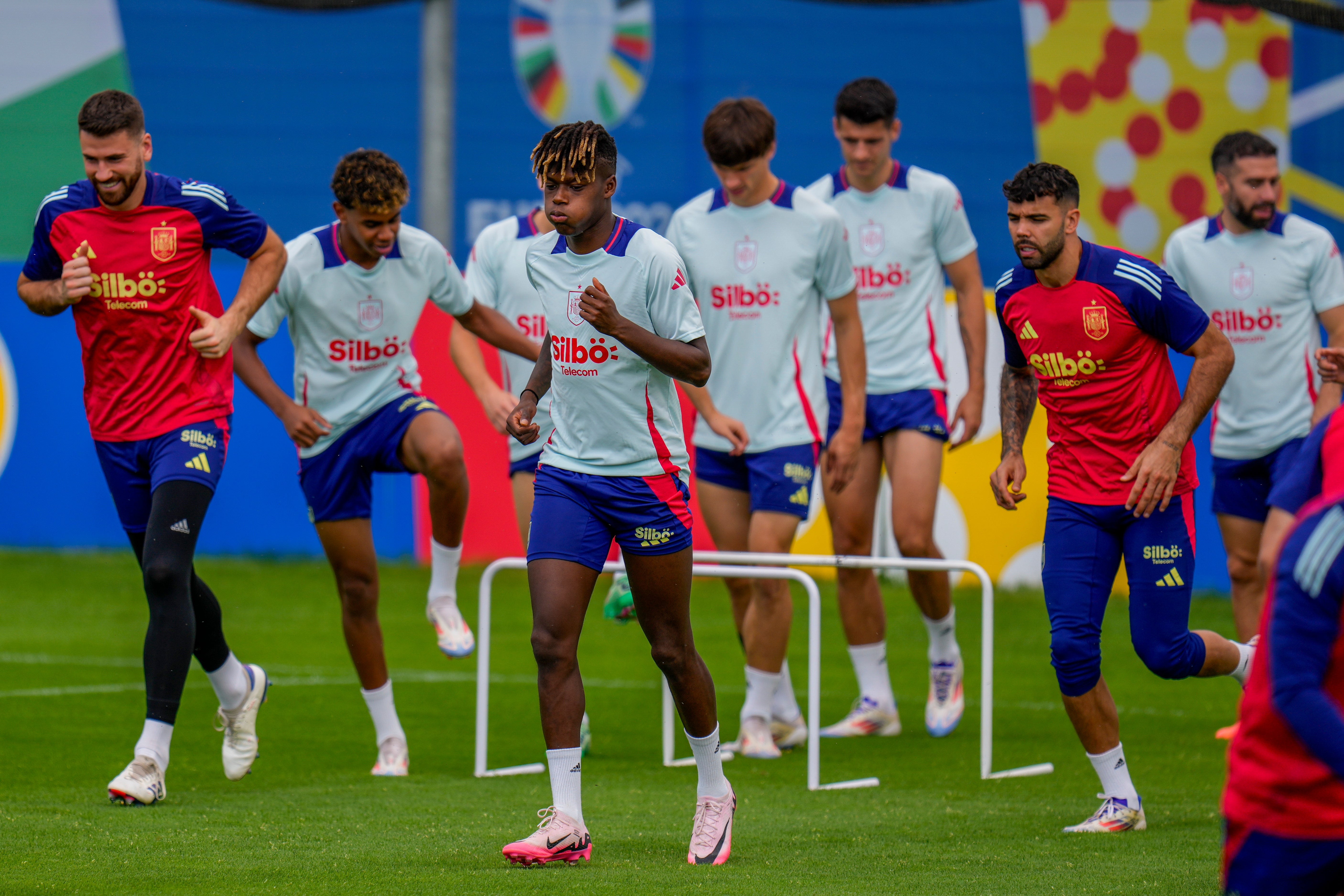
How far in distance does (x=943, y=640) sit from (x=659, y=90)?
9.85 metres

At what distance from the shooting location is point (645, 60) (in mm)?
17000

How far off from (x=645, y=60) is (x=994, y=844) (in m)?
12.5

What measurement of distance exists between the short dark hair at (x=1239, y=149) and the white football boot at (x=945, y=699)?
269cm

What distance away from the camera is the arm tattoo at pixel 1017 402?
6.31 metres

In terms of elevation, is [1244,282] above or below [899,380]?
above

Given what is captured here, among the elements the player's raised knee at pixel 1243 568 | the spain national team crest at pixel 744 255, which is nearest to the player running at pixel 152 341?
the spain national team crest at pixel 744 255

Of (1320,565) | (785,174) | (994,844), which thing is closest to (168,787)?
(994,844)

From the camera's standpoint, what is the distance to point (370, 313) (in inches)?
286

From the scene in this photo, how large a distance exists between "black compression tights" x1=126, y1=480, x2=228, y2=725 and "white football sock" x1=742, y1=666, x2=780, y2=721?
8.25 feet

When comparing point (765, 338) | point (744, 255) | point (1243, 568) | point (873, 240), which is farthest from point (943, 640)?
point (744, 255)

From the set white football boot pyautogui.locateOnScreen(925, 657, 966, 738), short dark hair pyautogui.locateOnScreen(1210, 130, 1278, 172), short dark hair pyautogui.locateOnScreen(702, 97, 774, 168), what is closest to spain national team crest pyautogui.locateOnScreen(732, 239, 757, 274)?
short dark hair pyautogui.locateOnScreen(702, 97, 774, 168)

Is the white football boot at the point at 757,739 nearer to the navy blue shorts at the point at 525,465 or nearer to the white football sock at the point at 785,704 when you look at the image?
the white football sock at the point at 785,704

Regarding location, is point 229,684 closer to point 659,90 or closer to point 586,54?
point 659,90

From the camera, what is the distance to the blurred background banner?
16.8m
